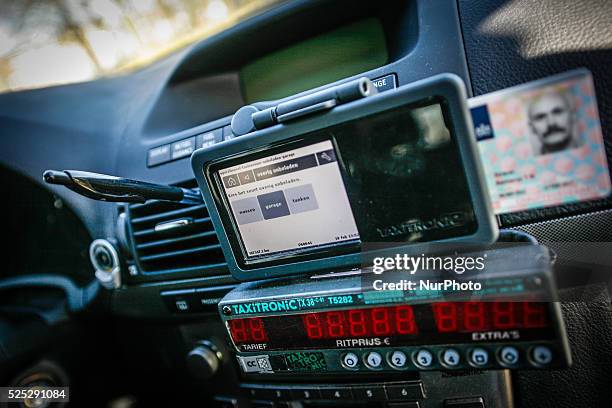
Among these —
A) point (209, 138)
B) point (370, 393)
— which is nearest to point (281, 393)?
point (370, 393)

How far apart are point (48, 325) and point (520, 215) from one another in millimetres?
1610

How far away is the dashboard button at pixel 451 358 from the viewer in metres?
0.79

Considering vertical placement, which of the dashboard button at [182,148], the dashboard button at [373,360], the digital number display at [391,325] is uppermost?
the dashboard button at [182,148]

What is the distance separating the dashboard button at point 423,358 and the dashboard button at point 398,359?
2cm

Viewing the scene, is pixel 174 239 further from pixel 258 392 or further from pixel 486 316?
pixel 486 316

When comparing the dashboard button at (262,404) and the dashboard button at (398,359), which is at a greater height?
the dashboard button at (398,359)

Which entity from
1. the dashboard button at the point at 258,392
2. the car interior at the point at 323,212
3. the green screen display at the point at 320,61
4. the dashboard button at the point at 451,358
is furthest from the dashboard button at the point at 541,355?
the green screen display at the point at 320,61

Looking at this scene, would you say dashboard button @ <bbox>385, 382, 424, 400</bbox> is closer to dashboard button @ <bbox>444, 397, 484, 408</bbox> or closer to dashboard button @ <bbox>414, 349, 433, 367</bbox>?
dashboard button @ <bbox>444, 397, 484, 408</bbox>

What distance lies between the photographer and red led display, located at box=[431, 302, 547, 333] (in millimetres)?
717

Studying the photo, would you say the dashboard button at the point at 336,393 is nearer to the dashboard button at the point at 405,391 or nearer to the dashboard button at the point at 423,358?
the dashboard button at the point at 405,391

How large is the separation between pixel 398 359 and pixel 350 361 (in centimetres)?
10

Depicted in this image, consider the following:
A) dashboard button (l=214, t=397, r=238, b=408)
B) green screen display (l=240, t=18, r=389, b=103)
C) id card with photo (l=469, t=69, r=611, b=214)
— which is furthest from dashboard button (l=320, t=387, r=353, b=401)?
green screen display (l=240, t=18, r=389, b=103)

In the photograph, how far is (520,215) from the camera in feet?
3.24

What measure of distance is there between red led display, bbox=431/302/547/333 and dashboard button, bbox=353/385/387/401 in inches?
14.0
